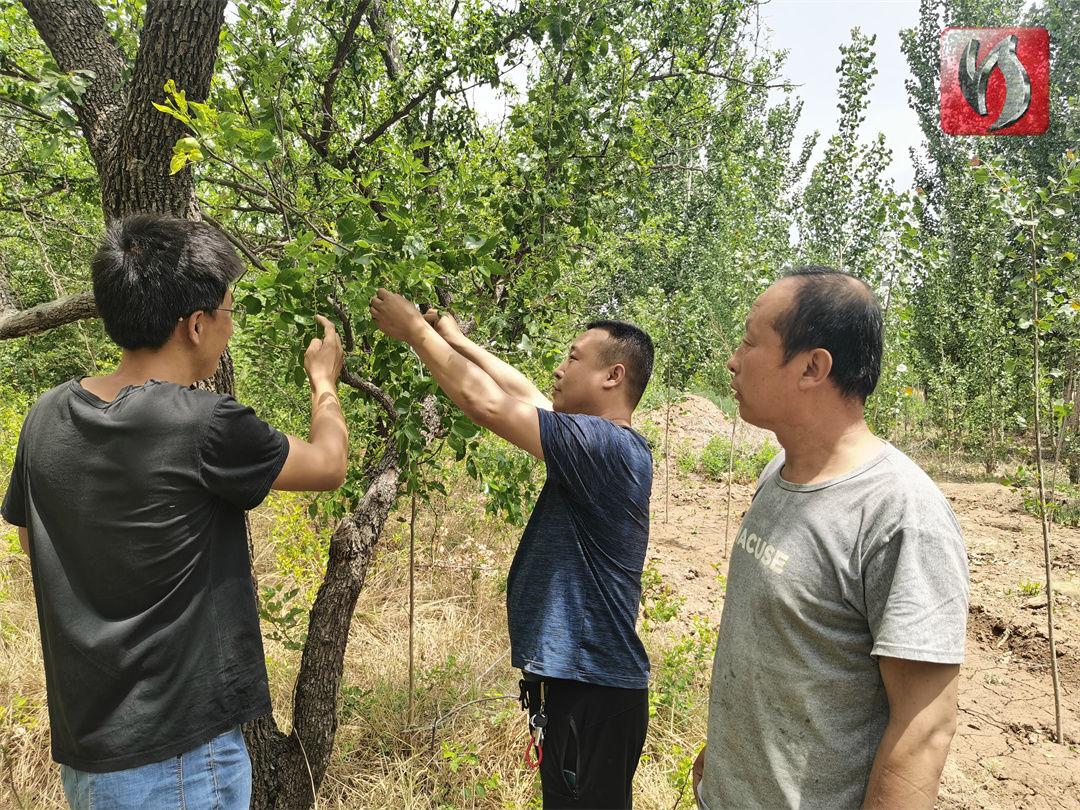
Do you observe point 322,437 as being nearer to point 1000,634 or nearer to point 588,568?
point 588,568

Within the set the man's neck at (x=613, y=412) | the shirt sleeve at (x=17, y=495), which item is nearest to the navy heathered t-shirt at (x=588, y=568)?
the man's neck at (x=613, y=412)

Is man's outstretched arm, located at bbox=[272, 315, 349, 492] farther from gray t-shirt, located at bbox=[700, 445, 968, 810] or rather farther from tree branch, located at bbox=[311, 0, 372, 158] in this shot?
tree branch, located at bbox=[311, 0, 372, 158]

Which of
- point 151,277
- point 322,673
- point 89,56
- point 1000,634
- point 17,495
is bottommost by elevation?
point 1000,634

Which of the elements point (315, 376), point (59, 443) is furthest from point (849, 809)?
point (59, 443)

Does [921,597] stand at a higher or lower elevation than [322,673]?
higher

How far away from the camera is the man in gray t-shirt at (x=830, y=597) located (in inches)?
45.8

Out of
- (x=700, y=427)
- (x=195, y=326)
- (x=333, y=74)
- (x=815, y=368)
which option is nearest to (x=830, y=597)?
(x=815, y=368)

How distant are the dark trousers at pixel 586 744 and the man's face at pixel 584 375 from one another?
800 mm

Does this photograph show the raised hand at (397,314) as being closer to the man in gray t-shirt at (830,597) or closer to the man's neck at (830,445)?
the man in gray t-shirt at (830,597)

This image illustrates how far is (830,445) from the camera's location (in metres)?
1.43

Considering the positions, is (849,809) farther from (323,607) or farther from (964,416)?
(964,416)

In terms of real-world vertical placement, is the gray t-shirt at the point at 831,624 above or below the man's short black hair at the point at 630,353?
below

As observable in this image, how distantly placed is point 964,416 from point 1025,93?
5157 mm

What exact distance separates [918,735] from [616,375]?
1193 millimetres
